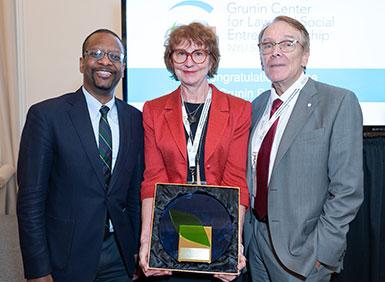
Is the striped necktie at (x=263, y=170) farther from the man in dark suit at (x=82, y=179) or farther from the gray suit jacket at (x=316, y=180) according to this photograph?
the man in dark suit at (x=82, y=179)

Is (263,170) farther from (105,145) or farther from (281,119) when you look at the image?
(105,145)

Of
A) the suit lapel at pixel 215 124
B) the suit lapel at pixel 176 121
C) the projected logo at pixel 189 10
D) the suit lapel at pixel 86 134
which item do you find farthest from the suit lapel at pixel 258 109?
the projected logo at pixel 189 10

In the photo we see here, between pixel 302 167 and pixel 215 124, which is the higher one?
pixel 215 124

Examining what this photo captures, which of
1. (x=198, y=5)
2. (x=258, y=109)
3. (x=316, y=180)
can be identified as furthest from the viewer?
(x=198, y=5)

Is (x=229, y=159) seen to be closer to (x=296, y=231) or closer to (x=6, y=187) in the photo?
(x=296, y=231)

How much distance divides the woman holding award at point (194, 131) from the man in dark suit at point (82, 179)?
0.11m

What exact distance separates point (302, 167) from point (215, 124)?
0.42 metres

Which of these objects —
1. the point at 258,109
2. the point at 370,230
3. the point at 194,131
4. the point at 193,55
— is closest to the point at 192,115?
the point at 194,131

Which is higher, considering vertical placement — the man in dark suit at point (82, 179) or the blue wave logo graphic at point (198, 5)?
the blue wave logo graphic at point (198, 5)

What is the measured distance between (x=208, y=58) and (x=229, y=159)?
468 millimetres

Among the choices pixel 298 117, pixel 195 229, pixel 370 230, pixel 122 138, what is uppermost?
pixel 298 117

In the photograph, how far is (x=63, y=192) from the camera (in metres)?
1.71

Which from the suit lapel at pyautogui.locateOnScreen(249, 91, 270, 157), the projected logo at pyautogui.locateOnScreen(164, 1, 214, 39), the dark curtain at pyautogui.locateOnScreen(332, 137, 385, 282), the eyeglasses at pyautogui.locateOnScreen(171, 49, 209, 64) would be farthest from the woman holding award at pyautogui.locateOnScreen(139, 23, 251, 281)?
the dark curtain at pyautogui.locateOnScreen(332, 137, 385, 282)

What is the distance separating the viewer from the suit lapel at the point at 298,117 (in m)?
1.77
